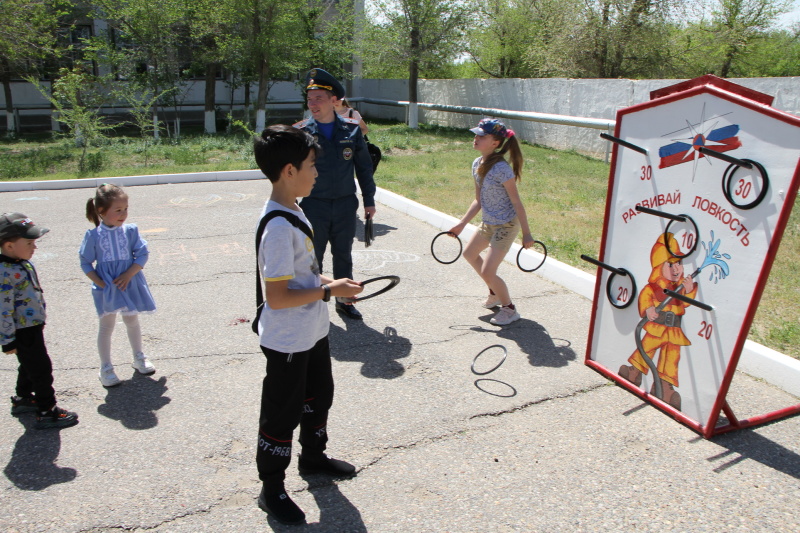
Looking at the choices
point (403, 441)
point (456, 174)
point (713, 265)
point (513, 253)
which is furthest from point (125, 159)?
point (713, 265)

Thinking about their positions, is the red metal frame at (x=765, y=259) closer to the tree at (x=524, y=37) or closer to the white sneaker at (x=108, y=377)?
the white sneaker at (x=108, y=377)

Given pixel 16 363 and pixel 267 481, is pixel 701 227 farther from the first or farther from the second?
pixel 16 363

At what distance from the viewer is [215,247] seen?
729 cm

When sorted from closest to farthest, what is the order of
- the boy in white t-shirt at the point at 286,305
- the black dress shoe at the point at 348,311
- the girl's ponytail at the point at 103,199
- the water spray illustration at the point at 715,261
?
the boy in white t-shirt at the point at 286,305
the water spray illustration at the point at 715,261
the girl's ponytail at the point at 103,199
the black dress shoe at the point at 348,311

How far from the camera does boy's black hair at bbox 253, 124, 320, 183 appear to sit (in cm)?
249

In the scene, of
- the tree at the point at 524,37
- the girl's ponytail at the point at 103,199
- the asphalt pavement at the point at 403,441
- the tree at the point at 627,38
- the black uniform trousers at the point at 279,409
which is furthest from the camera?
the tree at the point at 524,37

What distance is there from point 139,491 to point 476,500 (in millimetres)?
1607

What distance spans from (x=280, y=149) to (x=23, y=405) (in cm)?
243

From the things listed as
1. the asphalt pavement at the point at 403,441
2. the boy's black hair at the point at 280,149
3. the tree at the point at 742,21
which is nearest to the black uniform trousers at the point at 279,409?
the asphalt pavement at the point at 403,441

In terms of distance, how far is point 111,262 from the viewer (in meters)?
3.87

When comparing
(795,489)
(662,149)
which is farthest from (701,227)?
(795,489)

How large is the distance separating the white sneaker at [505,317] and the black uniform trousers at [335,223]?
1.32 m

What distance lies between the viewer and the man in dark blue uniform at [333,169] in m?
4.71

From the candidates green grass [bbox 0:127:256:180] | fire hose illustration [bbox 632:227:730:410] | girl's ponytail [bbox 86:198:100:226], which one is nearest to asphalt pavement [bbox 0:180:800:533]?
fire hose illustration [bbox 632:227:730:410]
